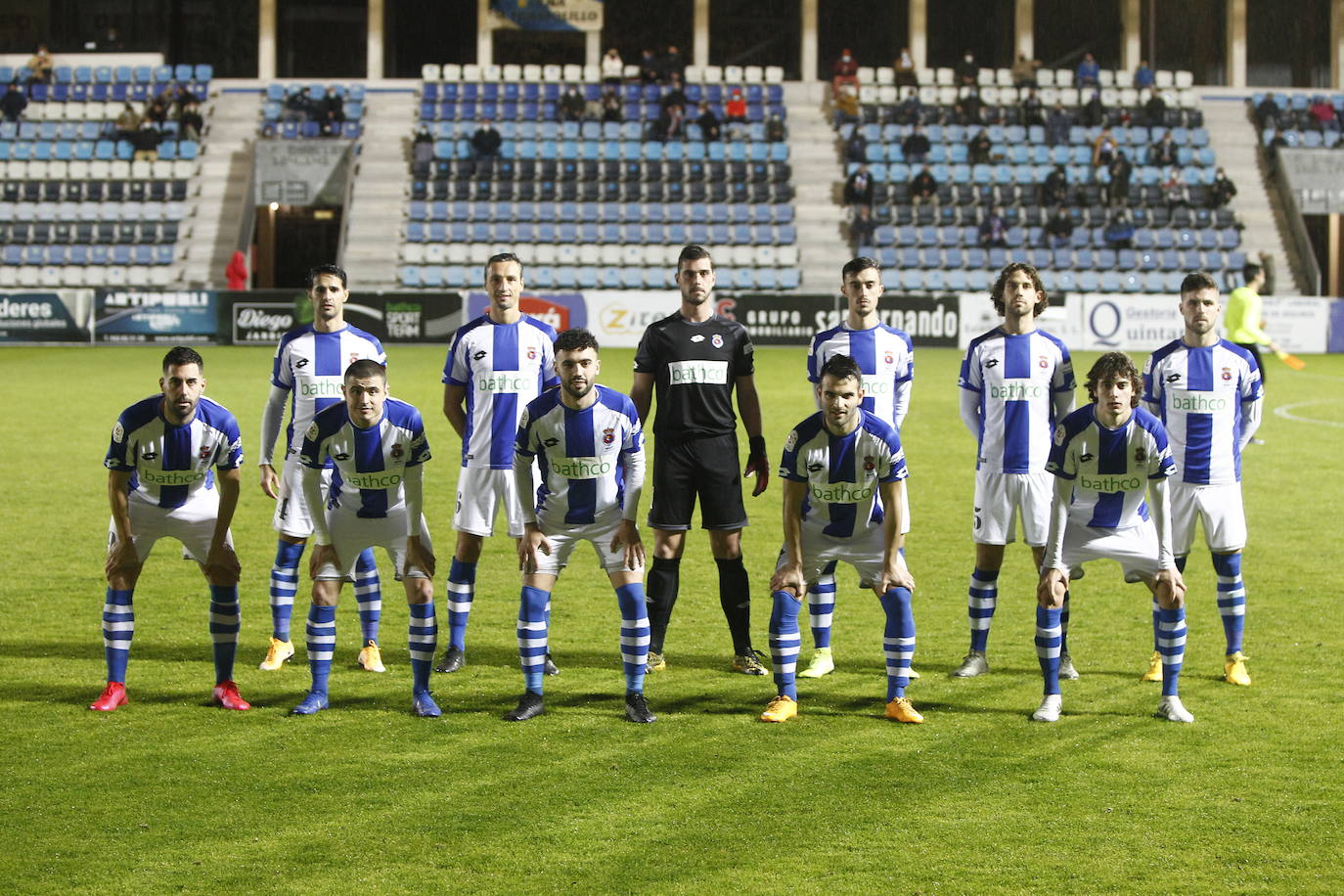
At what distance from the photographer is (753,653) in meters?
8.01

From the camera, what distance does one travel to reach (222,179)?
124ft

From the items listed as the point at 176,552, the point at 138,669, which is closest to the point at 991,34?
the point at 176,552

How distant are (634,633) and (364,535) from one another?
1.34 m

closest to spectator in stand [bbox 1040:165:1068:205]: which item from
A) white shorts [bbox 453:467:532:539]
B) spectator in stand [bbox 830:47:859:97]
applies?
spectator in stand [bbox 830:47:859:97]

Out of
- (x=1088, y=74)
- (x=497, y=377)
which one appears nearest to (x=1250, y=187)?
(x=1088, y=74)

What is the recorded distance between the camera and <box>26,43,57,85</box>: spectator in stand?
133 feet

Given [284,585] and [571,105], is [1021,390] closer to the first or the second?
[284,585]

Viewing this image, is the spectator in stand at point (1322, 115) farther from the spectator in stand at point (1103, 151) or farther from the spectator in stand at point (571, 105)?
the spectator in stand at point (571, 105)

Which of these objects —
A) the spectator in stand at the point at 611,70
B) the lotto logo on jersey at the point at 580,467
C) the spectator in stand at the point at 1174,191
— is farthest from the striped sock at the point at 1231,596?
the spectator in stand at the point at 611,70

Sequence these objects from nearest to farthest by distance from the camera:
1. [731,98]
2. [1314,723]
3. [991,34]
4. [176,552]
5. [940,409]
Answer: [1314,723] → [176,552] → [940,409] → [731,98] → [991,34]

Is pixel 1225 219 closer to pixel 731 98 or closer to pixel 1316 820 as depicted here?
pixel 731 98

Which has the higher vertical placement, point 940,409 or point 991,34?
point 991,34

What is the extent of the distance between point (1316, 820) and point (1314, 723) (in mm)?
1410

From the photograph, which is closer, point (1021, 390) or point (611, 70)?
point (1021, 390)
